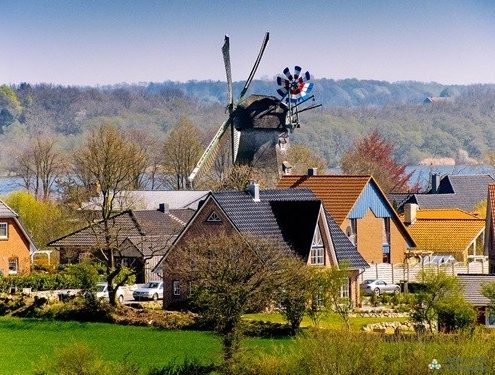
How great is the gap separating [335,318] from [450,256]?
20.6 m

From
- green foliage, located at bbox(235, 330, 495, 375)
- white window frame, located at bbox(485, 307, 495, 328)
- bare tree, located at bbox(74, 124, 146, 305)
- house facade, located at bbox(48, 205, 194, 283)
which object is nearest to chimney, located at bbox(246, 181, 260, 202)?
bare tree, located at bbox(74, 124, 146, 305)

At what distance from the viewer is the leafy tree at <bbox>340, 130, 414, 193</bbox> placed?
116 m

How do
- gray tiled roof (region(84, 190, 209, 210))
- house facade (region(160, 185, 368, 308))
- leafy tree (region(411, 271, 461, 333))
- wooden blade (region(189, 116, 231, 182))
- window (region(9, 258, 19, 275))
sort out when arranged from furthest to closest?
wooden blade (region(189, 116, 231, 182))
gray tiled roof (region(84, 190, 209, 210))
window (region(9, 258, 19, 275))
house facade (region(160, 185, 368, 308))
leafy tree (region(411, 271, 461, 333))

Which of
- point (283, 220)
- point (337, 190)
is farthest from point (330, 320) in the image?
point (337, 190)

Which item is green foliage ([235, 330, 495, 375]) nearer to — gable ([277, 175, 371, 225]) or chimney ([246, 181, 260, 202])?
chimney ([246, 181, 260, 202])

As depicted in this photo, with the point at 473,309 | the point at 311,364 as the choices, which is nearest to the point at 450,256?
the point at 473,309

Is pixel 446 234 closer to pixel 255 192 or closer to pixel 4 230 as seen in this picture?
pixel 255 192

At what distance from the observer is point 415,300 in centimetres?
4372

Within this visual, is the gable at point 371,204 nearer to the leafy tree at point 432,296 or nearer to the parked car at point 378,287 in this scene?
the parked car at point 378,287

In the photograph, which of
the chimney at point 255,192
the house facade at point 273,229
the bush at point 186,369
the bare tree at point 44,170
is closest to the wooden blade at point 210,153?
the bare tree at point 44,170

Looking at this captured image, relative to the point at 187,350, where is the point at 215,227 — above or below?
above

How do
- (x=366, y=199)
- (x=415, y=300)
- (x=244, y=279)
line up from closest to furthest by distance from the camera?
(x=244, y=279), (x=415, y=300), (x=366, y=199)

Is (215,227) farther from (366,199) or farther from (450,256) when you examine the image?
(450,256)

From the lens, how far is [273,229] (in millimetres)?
51781
